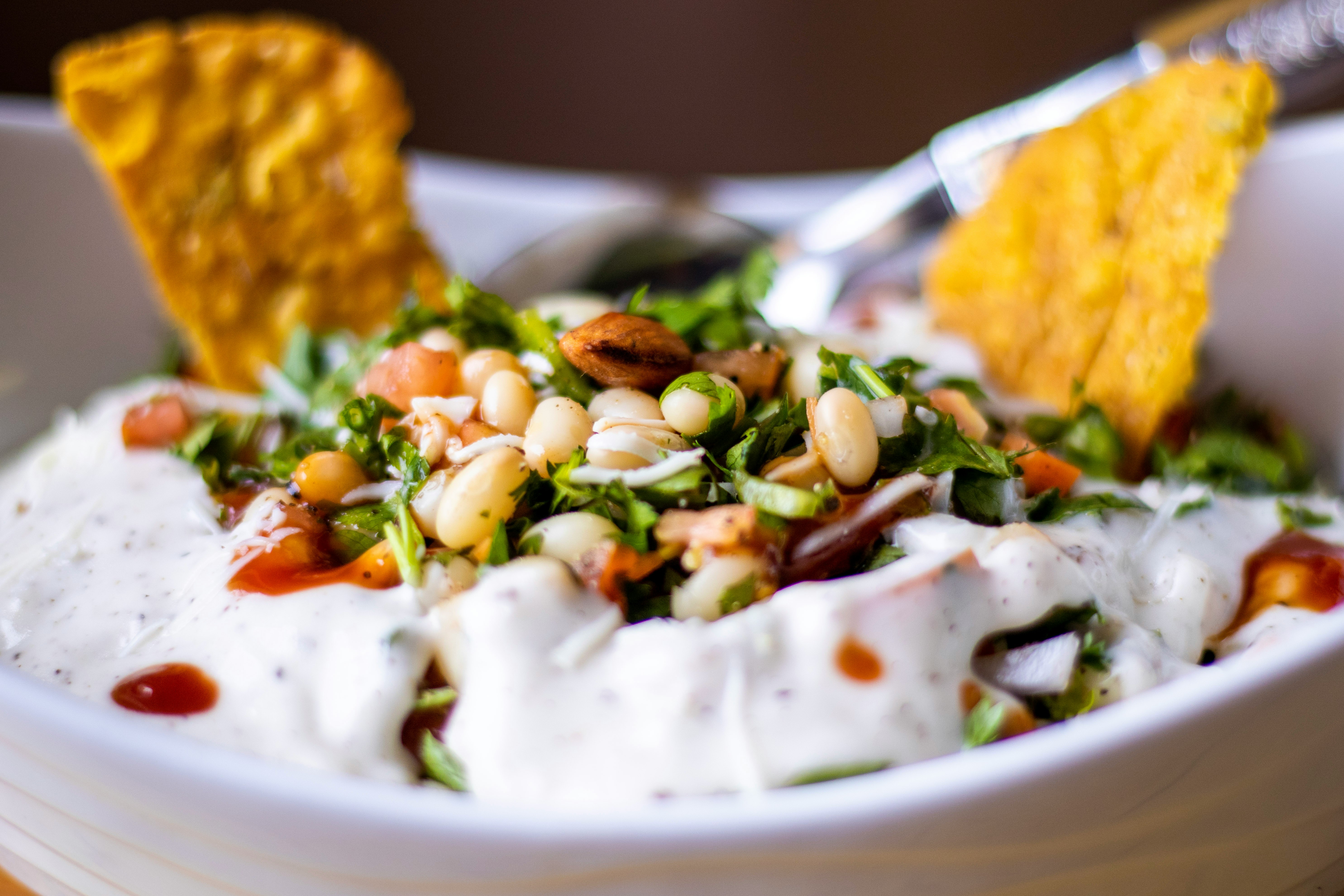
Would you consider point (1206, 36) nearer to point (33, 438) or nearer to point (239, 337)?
point (239, 337)

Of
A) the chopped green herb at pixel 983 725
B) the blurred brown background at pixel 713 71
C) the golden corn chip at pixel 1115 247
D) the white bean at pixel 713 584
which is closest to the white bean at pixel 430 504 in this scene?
the white bean at pixel 713 584

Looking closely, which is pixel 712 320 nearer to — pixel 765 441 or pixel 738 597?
pixel 765 441

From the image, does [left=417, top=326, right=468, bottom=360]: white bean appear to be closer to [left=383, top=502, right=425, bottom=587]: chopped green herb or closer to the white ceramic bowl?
[left=383, top=502, right=425, bottom=587]: chopped green herb

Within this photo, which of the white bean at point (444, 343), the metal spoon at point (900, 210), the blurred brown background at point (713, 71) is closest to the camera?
the white bean at point (444, 343)

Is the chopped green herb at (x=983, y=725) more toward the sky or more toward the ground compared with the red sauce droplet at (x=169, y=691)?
more toward the sky

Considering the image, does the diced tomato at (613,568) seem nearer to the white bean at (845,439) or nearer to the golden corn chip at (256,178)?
the white bean at (845,439)

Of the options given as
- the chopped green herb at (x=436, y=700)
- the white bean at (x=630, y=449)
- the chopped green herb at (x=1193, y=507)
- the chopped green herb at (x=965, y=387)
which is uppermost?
the white bean at (x=630, y=449)

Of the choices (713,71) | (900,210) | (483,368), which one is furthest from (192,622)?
(713,71)
